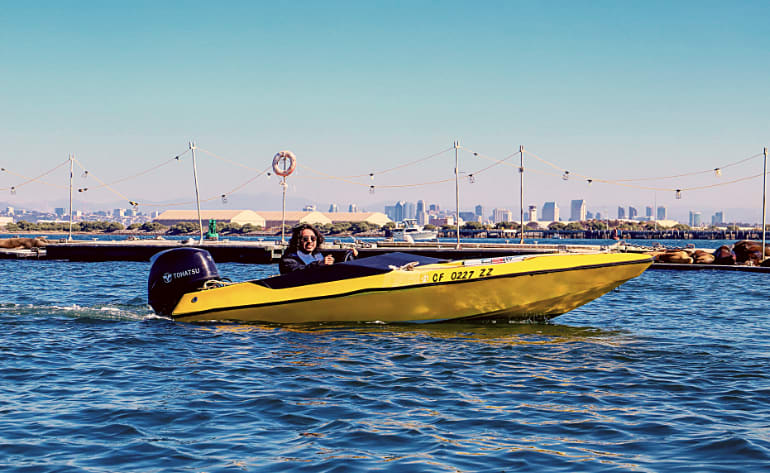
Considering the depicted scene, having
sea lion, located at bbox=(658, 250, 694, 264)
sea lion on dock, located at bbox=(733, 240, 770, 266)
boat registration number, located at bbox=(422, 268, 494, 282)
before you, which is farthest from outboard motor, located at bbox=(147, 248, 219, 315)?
sea lion on dock, located at bbox=(733, 240, 770, 266)

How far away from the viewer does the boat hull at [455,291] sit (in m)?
14.2

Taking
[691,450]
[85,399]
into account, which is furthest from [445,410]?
[85,399]

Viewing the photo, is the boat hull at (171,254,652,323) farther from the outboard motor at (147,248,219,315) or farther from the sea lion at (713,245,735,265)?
the sea lion at (713,245,735,265)

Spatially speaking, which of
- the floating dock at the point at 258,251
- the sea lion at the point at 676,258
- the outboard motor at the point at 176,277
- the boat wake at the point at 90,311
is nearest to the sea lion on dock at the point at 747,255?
the sea lion at the point at 676,258

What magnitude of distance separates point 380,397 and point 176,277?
8.29 metres

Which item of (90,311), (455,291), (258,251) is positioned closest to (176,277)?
(90,311)

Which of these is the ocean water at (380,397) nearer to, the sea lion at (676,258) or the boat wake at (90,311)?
the boat wake at (90,311)

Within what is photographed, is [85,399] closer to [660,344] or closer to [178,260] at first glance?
[178,260]

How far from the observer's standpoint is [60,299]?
22.8 m

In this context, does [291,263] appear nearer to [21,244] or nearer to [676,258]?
[676,258]

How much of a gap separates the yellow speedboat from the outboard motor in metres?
1.08

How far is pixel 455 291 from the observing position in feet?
46.6

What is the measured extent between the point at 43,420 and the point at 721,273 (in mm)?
39365

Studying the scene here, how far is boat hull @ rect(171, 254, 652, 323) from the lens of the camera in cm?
1417
